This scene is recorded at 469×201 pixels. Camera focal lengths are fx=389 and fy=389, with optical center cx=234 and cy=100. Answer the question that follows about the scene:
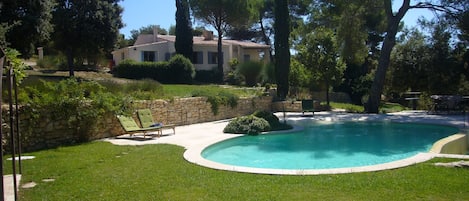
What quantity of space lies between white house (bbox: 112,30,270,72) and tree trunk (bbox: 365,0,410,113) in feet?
59.9

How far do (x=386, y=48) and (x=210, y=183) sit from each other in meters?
17.0

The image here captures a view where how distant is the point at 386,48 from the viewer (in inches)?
814

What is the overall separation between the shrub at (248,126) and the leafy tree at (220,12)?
70.1 feet

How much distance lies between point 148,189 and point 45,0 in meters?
16.2

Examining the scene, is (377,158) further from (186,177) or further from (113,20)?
(113,20)

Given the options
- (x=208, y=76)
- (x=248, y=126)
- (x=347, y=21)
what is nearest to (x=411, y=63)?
(x=347, y=21)

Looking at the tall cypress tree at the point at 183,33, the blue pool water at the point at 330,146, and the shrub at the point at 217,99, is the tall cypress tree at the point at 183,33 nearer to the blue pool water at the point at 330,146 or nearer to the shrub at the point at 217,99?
the shrub at the point at 217,99

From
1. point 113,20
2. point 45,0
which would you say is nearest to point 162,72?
point 113,20

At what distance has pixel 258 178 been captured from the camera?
22.4ft

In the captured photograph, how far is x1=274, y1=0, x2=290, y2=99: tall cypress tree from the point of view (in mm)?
23484

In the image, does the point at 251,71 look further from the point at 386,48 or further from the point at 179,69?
the point at 386,48

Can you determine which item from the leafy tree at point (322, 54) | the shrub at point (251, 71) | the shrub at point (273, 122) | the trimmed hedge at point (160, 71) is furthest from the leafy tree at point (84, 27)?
the shrub at point (273, 122)

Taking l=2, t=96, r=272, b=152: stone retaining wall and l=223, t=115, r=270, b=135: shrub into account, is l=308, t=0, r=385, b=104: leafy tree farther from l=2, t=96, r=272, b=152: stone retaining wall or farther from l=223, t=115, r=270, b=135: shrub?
l=223, t=115, r=270, b=135: shrub

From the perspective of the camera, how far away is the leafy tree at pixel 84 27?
25469mm
